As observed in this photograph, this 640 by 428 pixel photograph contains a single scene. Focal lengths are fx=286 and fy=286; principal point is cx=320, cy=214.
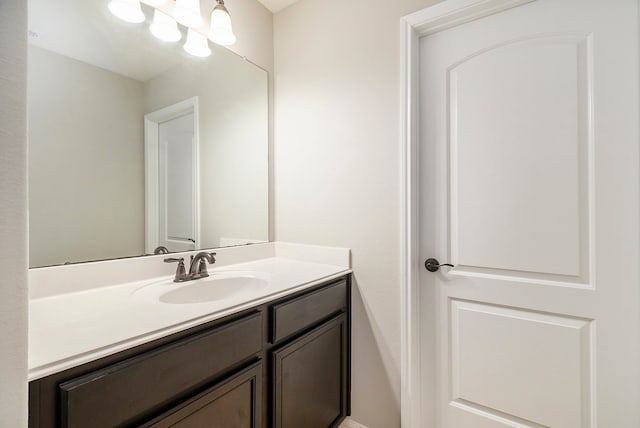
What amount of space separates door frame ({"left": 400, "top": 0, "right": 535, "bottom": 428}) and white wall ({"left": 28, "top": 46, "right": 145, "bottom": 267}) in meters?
1.22

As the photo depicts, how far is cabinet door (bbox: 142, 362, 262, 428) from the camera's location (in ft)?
2.63

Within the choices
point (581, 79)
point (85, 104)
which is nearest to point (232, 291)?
point (85, 104)

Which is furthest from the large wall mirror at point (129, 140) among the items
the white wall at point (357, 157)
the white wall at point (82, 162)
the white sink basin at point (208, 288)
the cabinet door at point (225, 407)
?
the cabinet door at point (225, 407)

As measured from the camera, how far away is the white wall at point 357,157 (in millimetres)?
1454

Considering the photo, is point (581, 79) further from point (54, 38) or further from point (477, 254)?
point (54, 38)

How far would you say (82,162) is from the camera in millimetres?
1114

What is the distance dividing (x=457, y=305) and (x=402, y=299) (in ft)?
0.83

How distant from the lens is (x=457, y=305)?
136cm

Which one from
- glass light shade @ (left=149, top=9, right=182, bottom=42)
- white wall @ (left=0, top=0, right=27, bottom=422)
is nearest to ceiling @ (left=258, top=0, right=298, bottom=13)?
glass light shade @ (left=149, top=9, right=182, bottom=42)

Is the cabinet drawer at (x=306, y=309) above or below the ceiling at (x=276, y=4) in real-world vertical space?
below

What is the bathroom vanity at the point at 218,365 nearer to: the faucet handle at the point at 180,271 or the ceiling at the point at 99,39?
the faucet handle at the point at 180,271

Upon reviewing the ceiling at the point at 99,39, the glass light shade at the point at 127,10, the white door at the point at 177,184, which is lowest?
the white door at the point at 177,184

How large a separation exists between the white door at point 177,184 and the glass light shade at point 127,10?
16.9 inches

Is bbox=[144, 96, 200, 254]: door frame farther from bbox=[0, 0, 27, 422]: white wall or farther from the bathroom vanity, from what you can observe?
bbox=[0, 0, 27, 422]: white wall
